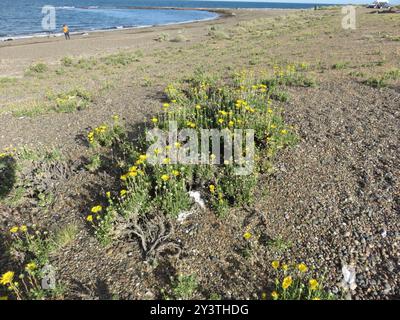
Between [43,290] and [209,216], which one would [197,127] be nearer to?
[209,216]

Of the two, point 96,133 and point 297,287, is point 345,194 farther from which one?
point 96,133

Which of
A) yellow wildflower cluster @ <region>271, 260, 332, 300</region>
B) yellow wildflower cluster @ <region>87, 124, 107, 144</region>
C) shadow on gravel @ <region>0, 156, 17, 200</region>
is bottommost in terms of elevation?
yellow wildflower cluster @ <region>271, 260, 332, 300</region>

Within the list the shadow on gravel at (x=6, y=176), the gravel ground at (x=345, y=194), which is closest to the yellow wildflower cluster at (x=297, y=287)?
the gravel ground at (x=345, y=194)

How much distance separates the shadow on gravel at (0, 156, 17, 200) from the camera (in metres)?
Result: 5.01

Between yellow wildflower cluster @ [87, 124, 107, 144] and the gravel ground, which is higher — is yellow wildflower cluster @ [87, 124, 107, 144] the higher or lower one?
the higher one

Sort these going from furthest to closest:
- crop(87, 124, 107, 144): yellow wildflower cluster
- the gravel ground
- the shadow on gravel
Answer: crop(87, 124, 107, 144): yellow wildflower cluster
the shadow on gravel
the gravel ground

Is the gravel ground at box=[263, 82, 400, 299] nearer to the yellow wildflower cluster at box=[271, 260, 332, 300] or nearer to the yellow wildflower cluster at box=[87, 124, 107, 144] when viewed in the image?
the yellow wildflower cluster at box=[271, 260, 332, 300]

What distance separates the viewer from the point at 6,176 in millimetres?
5324

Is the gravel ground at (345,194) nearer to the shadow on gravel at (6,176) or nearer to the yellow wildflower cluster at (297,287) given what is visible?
the yellow wildflower cluster at (297,287)

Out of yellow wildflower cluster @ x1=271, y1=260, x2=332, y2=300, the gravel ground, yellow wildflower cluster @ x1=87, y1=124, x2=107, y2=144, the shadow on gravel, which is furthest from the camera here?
yellow wildflower cluster @ x1=87, y1=124, x2=107, y2=144

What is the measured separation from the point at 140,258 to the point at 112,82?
10056 mm

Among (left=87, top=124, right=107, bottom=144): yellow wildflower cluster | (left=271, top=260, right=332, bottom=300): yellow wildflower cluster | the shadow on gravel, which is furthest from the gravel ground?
the shadow on gravel

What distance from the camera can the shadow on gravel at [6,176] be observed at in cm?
501
